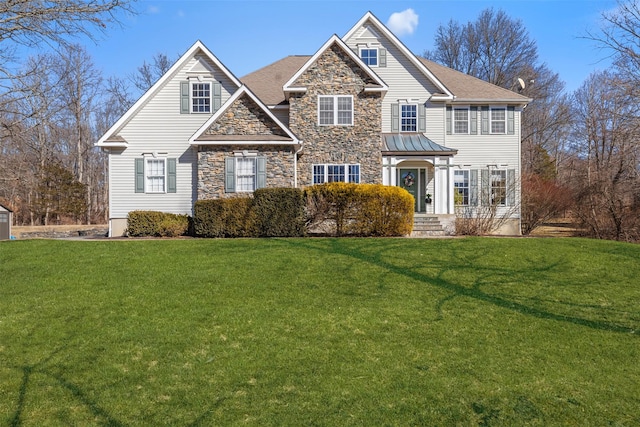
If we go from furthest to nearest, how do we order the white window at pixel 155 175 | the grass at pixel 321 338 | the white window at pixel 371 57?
the white window at pixel 371 57
the white window at pixel 155 175
the grass at pixel 321 338

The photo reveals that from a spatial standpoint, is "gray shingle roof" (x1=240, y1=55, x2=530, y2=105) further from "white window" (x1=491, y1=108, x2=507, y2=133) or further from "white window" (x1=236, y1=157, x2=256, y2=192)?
"white window" (x1=236, y1=157, x2=256, y2=192)

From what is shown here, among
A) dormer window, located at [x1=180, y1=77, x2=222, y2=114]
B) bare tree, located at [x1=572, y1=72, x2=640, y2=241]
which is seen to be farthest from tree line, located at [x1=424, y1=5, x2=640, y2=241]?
dormer window, located at [x1=180, y1=77, x2=222, y2=114]

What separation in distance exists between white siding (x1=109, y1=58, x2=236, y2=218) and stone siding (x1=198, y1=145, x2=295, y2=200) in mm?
1113

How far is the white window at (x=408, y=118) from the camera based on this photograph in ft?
66.6

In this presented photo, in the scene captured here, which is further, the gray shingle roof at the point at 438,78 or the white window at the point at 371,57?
the gray shingle roof at the point at 438,78

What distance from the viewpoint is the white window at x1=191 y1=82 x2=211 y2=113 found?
58.1ft

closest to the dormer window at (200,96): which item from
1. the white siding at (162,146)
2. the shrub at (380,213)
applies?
the white siding at (162,146)

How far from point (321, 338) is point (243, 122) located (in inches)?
487

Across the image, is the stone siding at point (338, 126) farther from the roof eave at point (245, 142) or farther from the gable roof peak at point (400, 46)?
the gable roof peak at point (400, 46)

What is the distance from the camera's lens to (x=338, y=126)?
1780cm

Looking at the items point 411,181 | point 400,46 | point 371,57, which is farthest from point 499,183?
point 371,57

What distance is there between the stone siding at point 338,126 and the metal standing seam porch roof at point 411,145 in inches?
36.8

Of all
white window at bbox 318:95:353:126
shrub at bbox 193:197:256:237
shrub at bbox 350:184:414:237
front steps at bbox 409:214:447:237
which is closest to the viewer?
shrub at bbox 350:184:414:237

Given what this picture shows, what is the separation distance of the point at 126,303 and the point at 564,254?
9.39 metres
